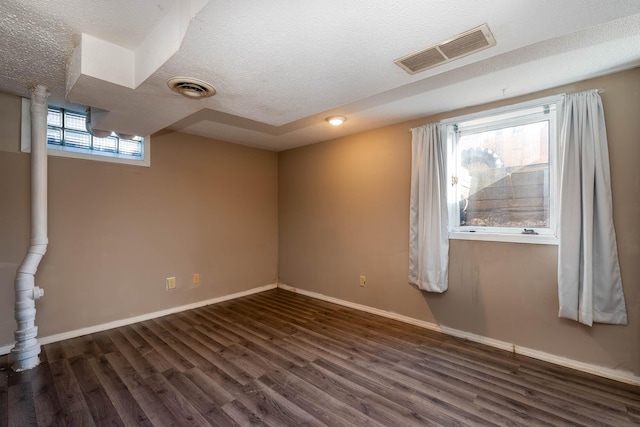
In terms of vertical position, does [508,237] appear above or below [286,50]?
below

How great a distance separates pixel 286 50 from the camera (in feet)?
5.09

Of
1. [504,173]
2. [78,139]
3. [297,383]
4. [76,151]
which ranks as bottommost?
[297,383]

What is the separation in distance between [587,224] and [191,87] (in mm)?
3010

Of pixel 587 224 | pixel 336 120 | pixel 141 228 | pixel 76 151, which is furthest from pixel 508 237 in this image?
pixel 76 151

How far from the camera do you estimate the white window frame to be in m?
2.63

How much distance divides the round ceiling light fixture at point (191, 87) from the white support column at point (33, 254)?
1396 millimetres

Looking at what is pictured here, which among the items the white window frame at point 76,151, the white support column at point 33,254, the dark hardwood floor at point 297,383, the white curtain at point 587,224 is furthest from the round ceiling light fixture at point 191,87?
the white curtain at point 587,224

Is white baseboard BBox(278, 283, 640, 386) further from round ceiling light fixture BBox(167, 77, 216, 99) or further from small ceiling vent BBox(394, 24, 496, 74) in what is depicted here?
round ceiling light fixture BBox(167, 77, 216, 99)

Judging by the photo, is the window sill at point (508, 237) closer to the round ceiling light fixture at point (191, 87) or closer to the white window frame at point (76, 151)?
the round ceiling light fixture at point (191, 87)

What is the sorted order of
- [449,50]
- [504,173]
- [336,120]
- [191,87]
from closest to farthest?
[449,50]
[191,87]
[504,173]
[336,120]

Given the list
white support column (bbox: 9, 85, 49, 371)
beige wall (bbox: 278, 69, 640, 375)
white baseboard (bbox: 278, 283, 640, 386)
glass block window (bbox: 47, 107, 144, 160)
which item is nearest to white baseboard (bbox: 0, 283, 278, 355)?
white support column (bbox: 9, 85, 49, 371)

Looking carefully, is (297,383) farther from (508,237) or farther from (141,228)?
(141,228)

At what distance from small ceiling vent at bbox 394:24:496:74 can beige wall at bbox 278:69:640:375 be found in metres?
1.42

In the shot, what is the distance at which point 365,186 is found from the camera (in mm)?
3699
